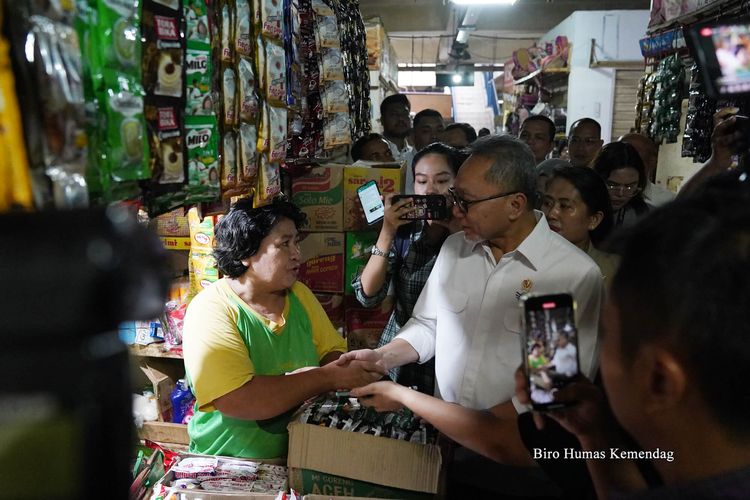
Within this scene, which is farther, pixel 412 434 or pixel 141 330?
pixel 141 330

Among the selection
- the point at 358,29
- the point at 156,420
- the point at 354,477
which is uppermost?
the point at 358,29

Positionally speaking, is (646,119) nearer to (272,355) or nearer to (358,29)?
(358,29)

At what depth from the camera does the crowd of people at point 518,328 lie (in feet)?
2.24

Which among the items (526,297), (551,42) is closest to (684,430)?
(526,297)

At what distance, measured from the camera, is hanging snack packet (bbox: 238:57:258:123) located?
1.52 metres

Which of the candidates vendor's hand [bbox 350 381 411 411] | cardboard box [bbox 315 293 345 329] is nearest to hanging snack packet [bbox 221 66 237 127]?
vendor's hand [bbox 350 381 411 411]

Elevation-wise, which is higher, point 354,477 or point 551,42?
point 551,42

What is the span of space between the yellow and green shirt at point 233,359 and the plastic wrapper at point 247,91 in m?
0.60

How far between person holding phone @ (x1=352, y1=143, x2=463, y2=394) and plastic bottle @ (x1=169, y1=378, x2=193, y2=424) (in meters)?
1.04

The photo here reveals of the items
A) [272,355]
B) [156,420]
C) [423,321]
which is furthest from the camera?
[156,420]

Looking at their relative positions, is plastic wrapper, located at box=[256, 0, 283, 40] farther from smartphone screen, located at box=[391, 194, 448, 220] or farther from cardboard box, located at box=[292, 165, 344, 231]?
cardboard box, located at box=[292, 165, 344, 231]

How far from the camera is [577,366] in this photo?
1021mm

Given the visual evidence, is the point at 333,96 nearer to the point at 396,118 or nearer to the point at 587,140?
the point at 396,118

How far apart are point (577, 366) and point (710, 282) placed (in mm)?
413
